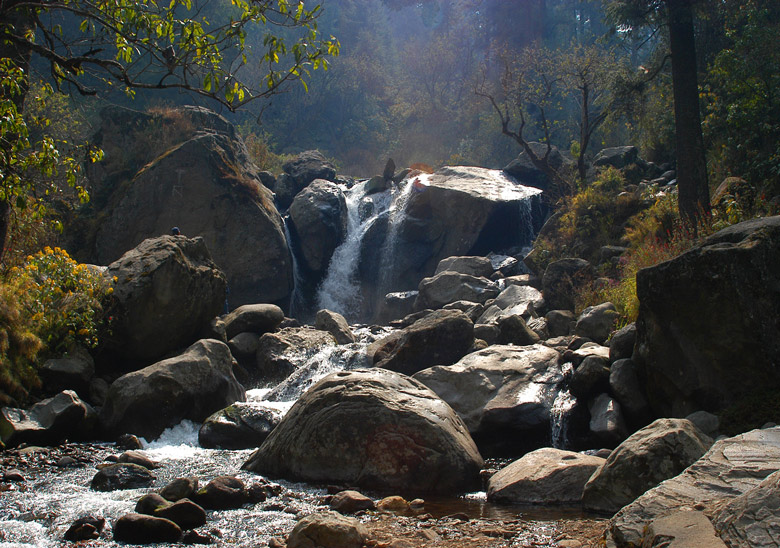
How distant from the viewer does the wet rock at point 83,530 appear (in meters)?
4.87

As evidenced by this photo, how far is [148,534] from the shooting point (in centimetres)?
486

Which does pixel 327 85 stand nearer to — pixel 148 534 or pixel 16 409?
pixel 16 409

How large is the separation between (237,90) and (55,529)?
13.4 ft

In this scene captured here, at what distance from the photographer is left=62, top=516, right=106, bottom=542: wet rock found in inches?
192

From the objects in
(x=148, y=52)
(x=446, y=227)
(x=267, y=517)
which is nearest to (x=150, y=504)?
(x=267, y=517)

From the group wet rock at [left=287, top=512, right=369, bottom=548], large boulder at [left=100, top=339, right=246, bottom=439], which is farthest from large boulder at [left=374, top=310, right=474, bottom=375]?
wet rock at [left=287, top=512, right=369, bottom=548]

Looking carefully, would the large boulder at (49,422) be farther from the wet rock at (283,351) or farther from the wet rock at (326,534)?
the wet rock at (326,534)

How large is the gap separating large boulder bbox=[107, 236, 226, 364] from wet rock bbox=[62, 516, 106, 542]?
254 inches

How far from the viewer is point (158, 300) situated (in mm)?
11414

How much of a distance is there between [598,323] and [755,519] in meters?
7.93

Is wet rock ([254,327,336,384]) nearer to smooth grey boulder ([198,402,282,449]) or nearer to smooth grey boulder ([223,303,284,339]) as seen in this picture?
smooth grey boulder ([223,303,284,339])

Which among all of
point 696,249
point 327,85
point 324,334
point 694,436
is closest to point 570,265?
point 324,334

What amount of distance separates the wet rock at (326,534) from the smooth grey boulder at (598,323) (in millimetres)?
6997

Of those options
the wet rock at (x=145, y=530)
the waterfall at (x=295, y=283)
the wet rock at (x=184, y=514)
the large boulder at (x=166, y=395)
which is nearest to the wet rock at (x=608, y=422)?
the wet rock at (x=184, y=514)
